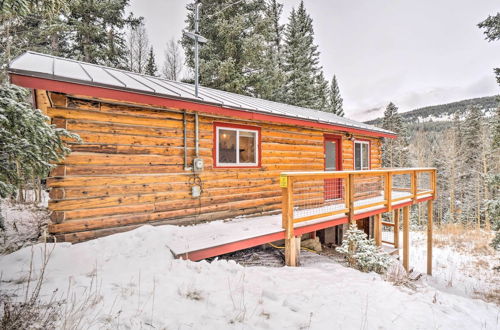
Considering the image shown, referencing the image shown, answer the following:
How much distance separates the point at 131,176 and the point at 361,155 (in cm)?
887

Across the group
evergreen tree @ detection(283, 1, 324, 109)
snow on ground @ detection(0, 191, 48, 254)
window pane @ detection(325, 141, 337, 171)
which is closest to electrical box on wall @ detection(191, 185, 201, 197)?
snow on ground @ detection(0, 191, 48, 254)

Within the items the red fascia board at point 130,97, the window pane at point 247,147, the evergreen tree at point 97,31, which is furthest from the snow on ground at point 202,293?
the evergreen tree at point 97,31

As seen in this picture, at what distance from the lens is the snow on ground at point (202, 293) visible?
2513 millimetres

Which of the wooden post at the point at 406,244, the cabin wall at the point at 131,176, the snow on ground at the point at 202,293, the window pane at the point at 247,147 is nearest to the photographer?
the snow on ground at the point at 202,293

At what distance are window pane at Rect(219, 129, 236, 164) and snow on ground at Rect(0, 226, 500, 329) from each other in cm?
245

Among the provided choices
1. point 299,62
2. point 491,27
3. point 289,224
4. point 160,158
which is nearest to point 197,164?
point 160,158

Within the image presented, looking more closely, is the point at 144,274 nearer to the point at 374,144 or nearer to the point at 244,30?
the point at 374,144

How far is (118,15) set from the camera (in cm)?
1438

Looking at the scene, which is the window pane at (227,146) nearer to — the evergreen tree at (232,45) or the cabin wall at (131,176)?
the cabin wall at (131,176)

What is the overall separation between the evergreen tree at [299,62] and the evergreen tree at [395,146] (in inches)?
354

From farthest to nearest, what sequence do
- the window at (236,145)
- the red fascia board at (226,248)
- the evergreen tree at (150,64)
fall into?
the evergreen tree at (150,64) → the window at (236,145) → the red fascia board at (226,248)

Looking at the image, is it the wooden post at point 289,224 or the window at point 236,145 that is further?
the window at point 236,145

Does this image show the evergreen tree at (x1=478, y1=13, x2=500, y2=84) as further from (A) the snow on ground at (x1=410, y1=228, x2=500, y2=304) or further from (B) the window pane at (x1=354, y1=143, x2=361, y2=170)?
(A) the snow on ground at (x1=410, y1=228, x2=500, y2=304)

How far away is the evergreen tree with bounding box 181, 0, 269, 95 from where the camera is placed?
48.1 feet
